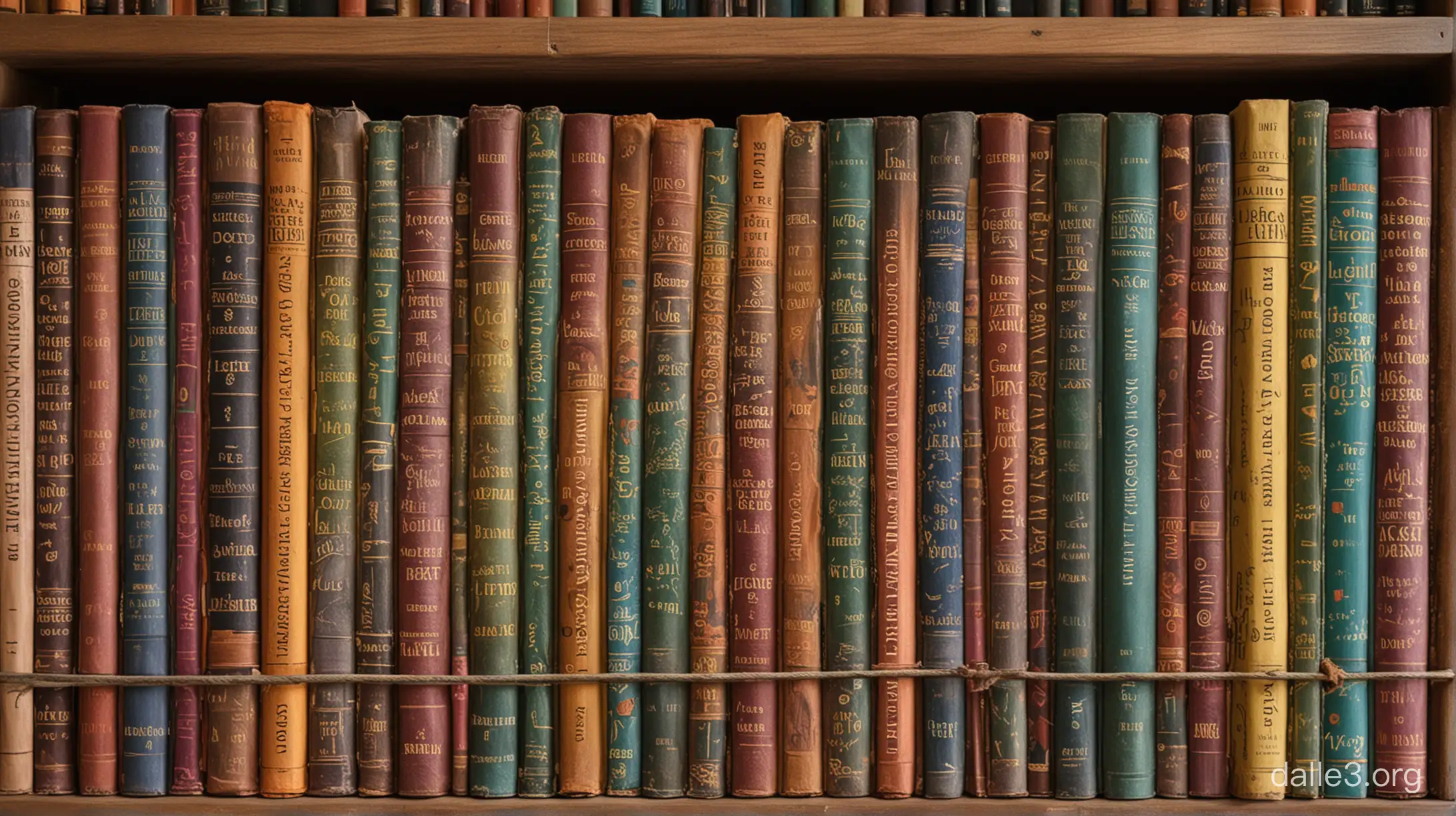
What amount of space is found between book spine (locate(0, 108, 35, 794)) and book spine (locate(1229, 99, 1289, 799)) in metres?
0.77

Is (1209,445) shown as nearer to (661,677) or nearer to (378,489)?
(661,677)

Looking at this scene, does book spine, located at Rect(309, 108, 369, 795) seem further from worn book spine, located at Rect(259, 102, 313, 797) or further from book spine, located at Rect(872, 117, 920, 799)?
book spine, located at Rect(872, 117, 920, 799)

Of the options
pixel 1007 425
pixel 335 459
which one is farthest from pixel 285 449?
pixel 1007 425

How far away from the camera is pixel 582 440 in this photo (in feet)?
2.60

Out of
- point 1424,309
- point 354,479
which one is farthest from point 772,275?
point 1424,309

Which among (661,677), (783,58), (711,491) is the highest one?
(783,58)

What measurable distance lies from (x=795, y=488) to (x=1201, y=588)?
265 millimetres

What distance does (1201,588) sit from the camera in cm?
79

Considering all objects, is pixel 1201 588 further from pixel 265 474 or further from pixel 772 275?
pixel 265 474

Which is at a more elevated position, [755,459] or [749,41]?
[749,41]

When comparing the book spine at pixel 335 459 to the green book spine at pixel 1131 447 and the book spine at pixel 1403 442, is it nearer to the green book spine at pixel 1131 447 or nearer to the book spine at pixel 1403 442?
the green book spine at pixel 1131 447

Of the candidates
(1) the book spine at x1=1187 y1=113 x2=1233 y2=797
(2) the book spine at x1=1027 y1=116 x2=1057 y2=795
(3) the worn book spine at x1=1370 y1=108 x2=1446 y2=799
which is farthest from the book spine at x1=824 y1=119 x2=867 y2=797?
(3) the worn book spine at x1=1370 y1=108 x2=1446 y2=799

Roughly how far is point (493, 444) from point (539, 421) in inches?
1.3

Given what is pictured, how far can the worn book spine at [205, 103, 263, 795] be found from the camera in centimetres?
79
